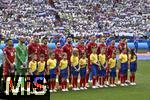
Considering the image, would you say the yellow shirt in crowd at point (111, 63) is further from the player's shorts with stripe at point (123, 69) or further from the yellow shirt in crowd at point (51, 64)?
the yellow shirt in crowd at point (51, 64)

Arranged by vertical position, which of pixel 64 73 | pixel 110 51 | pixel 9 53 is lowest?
pixel 64 73

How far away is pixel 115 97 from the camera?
568 inches

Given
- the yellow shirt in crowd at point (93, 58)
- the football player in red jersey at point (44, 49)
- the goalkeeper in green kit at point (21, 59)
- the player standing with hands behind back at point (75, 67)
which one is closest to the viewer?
the goalkeeper in green kit at point (21, 59)

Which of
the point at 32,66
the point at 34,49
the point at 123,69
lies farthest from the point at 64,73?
the point at 123,69

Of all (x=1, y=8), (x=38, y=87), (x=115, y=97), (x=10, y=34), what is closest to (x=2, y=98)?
(x=38, y=87)

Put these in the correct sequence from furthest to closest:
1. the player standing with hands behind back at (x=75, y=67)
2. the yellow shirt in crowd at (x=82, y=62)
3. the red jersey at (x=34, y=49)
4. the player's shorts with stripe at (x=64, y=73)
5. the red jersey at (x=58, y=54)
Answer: the yellow shirt in crowd at (x=82, y=62) < the player standing with hands behind back at (x=75, y=67) < the red jersey at (x=58, y=54) < the player's shorts with stripe at (x=64, y=73) < the red jersey at (x=34, y=49)

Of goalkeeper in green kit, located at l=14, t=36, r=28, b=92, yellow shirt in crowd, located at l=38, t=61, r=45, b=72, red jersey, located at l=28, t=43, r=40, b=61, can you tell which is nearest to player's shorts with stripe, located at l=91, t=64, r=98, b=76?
yellow shirt in crowd, located at l=38, t=61, r=45, b=72

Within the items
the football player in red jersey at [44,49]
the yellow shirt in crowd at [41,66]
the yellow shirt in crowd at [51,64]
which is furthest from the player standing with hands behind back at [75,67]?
the yellow shirt in crowd at [41,66]

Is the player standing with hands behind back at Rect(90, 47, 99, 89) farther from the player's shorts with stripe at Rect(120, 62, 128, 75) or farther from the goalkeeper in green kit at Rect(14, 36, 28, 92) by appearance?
the goalkeeper in green kit at Rect(14, 36, 28, 92)

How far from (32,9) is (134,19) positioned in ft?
30.0

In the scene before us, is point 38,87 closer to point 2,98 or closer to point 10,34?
point 2,98

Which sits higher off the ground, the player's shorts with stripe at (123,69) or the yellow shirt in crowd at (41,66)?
the yellow shirt in crowd at (41,66)

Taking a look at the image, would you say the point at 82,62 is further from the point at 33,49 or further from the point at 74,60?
the point at 33,49

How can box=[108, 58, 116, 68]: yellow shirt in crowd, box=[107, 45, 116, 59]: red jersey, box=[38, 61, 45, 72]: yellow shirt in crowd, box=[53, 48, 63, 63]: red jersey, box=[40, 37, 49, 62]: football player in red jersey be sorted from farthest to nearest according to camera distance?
box=[107, 45, 116, 59]: red jersey → box=[108, 58, 116, 68]: yellow shirt in crowd → box=[53, 48, 63, 63]: red jersey → box=[40, 37, 49, 62]: football player in red jersey → box=[38, 61, 45, 72]: yellow shirt in crowd
